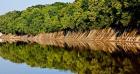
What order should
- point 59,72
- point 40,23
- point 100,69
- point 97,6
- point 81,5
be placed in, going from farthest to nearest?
point 40,23, point 81,5, point 97,6, point 59,72, point 100,69

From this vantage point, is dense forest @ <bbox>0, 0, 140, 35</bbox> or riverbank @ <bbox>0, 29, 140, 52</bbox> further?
dense forest @ <bbox>0, 0, 140, 35</bbox>

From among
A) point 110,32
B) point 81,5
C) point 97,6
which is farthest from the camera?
point 81,5

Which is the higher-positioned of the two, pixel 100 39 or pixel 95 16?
pixel 95 16

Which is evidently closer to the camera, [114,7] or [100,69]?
[100,69]

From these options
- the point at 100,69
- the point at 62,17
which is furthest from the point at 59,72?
the point at 62,17

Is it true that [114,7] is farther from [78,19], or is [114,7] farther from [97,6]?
[78,19]

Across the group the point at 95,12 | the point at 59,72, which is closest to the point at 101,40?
the point at 95,12

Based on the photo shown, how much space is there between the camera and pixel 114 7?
310 feet

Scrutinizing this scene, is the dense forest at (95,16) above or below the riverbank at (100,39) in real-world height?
above

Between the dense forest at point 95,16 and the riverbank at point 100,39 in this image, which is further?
the dense forest at point 95,16

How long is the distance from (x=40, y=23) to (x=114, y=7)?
3443 inches

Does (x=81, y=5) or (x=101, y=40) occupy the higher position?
(x=81, y=5)

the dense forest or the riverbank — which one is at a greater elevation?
the dense forest

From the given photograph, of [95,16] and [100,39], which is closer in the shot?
[95,16]
